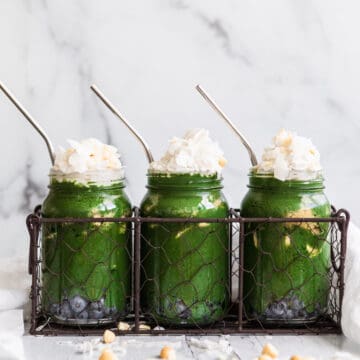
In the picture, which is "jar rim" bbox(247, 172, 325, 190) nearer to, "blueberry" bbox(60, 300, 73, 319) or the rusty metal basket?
the rusty metal basket

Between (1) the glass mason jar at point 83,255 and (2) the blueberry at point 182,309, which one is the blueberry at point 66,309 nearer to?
(1) the glass mason jar at point 83,255

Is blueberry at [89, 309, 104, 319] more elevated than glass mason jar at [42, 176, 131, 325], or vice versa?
glass mason jar at [42, 176, 131, 325]

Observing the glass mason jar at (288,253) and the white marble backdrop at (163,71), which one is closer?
the glass mason jar at (288,253)

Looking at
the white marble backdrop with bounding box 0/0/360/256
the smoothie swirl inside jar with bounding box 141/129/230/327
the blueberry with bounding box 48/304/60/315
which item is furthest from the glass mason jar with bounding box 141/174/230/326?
the white marble backdrop with bounding box 0/0/360/256

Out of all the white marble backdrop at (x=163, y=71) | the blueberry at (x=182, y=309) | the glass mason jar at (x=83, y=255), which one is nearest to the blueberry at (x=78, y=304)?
the glass mason jar at (x=83, y=255)

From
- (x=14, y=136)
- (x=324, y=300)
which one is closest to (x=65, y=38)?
(x=14, y=136)

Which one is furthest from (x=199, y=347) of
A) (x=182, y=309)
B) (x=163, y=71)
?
(x=163, y=71)

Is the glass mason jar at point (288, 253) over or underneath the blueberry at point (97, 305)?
over

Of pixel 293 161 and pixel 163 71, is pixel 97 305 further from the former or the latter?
pixel 163 71

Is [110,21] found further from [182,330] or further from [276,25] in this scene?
[182,330]
